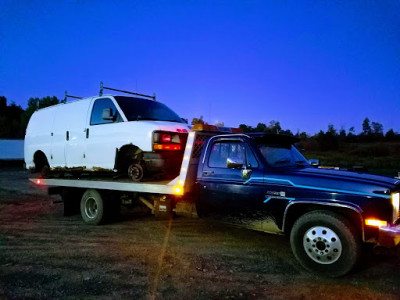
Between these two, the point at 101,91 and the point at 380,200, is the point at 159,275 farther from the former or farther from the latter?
the point at 101,91

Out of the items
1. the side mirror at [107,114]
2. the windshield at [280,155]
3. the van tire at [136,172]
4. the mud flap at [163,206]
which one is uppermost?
the side mirror at [107,114]

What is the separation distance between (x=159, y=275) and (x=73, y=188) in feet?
15.0

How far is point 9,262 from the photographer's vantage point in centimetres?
492

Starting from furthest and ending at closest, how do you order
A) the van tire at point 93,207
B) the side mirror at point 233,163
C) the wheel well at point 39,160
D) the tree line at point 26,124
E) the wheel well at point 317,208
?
the tree line at point 26,124 < the wheel well at point 39,160 < the van tire at point 93,207 < the side mirror at point 233,163 < the wheel well at point 317,208

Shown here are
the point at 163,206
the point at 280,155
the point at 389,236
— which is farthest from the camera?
the point at 163,206

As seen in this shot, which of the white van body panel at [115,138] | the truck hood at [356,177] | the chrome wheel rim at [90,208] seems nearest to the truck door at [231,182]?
the truck hood at [356,177]

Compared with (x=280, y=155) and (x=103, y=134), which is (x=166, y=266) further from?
(x=103, y=134)

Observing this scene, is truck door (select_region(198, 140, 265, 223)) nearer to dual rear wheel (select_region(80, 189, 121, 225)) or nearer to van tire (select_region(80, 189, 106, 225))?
dual rear wheel (select_region(80, 189, 121, 225))

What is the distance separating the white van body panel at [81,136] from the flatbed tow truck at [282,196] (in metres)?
0.69

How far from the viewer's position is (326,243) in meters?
4.27

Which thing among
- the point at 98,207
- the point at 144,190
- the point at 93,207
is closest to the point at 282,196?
the point at 144,190

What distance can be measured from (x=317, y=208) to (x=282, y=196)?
49 centimetres

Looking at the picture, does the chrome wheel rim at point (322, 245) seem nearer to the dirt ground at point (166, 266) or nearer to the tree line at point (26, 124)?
the dirt ground at point (166, 266)

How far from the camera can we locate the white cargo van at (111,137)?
6117 mm
